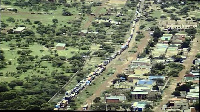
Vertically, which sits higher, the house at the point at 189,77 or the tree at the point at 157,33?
the tree at the point at 157,33

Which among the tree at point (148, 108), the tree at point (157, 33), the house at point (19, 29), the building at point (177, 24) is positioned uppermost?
the building at point (177, 24)

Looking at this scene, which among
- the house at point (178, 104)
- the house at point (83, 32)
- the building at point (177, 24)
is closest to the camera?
the house at point (178, 104)

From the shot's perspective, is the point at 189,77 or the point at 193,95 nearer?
the point at 193,95

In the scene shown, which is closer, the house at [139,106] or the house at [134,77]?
the house at [139,106]

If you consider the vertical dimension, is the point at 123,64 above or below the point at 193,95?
above

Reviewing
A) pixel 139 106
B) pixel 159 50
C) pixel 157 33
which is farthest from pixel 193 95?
pixel 157 33

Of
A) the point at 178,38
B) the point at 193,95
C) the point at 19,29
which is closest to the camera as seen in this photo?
the point at 193,95

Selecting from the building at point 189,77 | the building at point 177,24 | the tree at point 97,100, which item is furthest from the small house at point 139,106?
the building at point 177,24

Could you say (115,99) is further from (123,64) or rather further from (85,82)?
(123,64)

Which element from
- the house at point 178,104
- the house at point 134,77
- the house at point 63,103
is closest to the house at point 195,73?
the house at point 134,77

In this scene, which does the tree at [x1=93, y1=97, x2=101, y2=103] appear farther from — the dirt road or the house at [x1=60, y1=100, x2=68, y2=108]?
the house at [x1=60, y1=100, x2=68, y2=108]

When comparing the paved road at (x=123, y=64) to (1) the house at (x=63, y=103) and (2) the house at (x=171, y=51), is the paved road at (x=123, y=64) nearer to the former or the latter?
(1) the house at (x=63, y=103)

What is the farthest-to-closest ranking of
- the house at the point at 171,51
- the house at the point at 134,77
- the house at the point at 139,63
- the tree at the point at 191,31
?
the tree at the point at 191,31, the house at the point at 171,51, the house at the point at 139,63, the house at the point at 134,77
